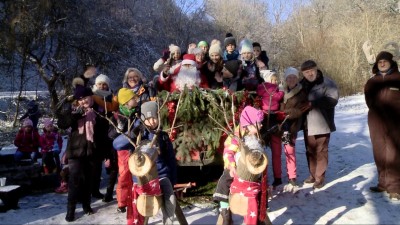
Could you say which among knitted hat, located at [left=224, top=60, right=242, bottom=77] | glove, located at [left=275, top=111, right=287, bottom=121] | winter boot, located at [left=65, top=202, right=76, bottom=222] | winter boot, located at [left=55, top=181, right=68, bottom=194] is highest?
knitted hat, located at [left=224, top=60, right=242, bottom=77]

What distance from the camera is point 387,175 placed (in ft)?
17.6

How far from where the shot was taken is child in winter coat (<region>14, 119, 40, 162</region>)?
25.2 feet

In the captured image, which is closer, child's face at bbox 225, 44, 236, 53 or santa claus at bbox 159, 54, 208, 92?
santa claus at bbox 159, 54, 208, 92

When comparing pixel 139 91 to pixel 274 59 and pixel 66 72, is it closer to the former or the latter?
pixel 66 72

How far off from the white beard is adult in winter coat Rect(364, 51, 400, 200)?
2.47 meters

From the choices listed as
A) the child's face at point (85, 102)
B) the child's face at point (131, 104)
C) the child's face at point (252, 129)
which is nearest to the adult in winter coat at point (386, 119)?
the child's face at point (252, 129)

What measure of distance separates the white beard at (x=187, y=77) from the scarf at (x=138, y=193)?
87.7 inches

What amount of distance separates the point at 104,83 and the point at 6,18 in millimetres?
8882

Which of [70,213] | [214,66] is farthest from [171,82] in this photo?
[70,213]

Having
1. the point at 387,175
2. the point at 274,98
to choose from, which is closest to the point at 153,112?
the point at 274,98

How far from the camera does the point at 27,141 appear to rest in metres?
7.79

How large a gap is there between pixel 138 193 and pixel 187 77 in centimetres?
248

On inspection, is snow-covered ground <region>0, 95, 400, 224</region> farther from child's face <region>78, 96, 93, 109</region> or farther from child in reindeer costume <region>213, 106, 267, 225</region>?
child's face <region>78, 96, 93, 109</region>

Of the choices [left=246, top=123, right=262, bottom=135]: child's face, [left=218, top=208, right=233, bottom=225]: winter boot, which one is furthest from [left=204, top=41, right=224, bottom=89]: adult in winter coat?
[left=218, top=208, right=233, bottom=225]: winter boot
